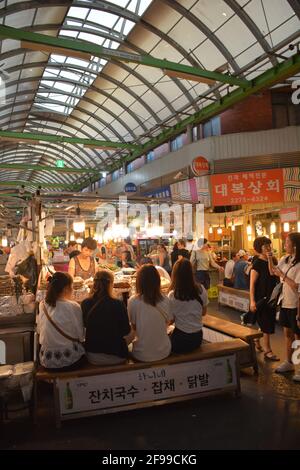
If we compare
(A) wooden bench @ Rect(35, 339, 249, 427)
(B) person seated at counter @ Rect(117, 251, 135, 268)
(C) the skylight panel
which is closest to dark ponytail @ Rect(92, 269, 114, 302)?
(A) wooden bench @ Rect(35, 339, 249, 427)

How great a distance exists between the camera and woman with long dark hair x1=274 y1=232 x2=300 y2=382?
4.78 m

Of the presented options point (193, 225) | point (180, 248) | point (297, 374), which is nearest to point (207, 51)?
point (193, 225)

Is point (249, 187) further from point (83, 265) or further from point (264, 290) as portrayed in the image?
point (83, 265)

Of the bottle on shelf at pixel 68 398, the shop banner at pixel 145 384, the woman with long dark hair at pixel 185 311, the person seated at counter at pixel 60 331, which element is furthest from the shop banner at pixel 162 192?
the bottle on shelf at pixel 68 398

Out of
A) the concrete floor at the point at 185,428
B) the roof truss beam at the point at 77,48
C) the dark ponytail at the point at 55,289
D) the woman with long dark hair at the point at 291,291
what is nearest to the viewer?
the concrete floor at the point at 185,428

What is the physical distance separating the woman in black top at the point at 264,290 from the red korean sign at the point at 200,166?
6.94 meters

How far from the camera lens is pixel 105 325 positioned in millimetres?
3988

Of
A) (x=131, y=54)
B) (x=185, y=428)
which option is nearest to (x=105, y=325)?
(x=185, y=428)

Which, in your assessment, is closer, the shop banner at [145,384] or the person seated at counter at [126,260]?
the shop banner at [145,384]

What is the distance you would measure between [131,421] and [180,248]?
22.3ft

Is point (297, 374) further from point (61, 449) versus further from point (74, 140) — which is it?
point (74, 140)

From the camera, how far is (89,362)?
4125 mm

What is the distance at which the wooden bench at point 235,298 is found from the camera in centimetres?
884

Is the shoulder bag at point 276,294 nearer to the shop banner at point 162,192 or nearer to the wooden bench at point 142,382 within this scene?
the wooden bench at point 142,382
